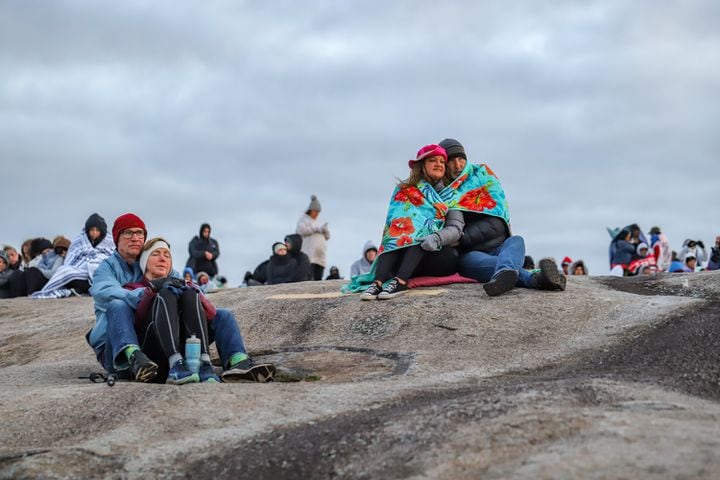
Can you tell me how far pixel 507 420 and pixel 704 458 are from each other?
965mm

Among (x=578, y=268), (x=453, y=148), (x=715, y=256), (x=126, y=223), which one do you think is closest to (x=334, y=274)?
(x=578, y=268)

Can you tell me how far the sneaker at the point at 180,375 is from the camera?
250 inches

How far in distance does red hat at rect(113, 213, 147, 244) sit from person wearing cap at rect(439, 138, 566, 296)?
3210 millimetres

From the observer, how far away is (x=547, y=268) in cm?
882

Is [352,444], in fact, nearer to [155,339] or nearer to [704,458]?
[704,458]

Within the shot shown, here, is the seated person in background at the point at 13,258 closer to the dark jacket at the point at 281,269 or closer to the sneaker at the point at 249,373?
the dark jacket at the point at 281,269

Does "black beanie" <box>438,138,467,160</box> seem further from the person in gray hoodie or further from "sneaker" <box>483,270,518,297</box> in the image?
the person in gray hoodie

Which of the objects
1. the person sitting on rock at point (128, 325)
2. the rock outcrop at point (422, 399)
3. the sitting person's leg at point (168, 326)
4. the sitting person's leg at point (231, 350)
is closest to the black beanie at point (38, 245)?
the rock outcrop at point (422, 399)

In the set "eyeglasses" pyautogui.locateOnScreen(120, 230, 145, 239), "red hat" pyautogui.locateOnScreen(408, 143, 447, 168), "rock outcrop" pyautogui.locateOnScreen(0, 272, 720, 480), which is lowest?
"rock outcrop" pyautogui.locateOnScreen(0, 272, 720, 480)

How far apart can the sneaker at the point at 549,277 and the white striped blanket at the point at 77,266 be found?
25.3 feet

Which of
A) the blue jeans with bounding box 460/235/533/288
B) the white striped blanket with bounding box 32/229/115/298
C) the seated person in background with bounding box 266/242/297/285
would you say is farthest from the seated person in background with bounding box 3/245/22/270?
the blue jeans with bounding box 460/235/533/288

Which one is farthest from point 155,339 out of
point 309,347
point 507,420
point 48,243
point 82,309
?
point 48,243

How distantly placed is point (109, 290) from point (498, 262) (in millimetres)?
3665

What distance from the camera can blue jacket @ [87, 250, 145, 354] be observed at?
697 centimetres
